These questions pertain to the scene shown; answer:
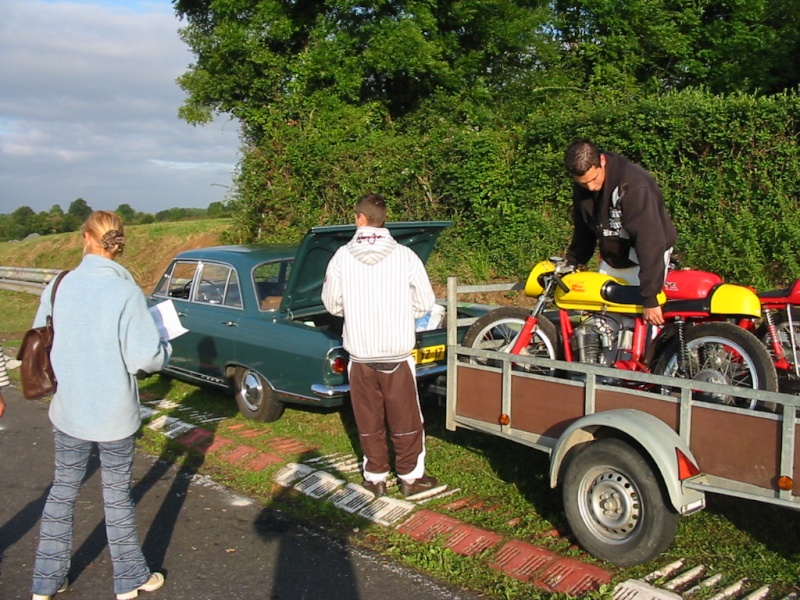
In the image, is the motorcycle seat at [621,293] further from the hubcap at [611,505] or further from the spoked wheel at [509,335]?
the hubcap at [611,505]

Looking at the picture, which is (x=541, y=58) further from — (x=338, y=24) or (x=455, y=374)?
(x=455, y=374)

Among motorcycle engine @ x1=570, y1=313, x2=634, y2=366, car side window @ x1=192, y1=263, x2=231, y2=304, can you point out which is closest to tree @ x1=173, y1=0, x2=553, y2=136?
car side window @ x1=192, y1=263, x2=231, y2=304

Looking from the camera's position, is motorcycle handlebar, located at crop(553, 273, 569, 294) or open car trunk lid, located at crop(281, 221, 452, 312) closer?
motorcycle handlebar, located at crop(553, 273, 569, 294)

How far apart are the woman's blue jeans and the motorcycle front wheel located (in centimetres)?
292

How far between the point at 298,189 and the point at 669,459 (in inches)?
549

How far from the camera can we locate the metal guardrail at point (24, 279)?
19.4m

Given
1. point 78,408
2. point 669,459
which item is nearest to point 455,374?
point 669,459

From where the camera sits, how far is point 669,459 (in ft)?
12.4

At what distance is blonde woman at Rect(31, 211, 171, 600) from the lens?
384 centimetres

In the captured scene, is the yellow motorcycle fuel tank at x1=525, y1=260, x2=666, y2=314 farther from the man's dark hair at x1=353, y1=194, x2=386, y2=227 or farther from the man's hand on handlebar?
the man's dark hair at x1=353, y1=194, x2=386, y2=227

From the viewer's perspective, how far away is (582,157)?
4832 mm

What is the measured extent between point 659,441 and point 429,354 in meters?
3.23

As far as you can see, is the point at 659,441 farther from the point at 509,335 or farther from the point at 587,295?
the point at 509,335

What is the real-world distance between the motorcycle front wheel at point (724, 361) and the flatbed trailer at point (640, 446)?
209 mm
